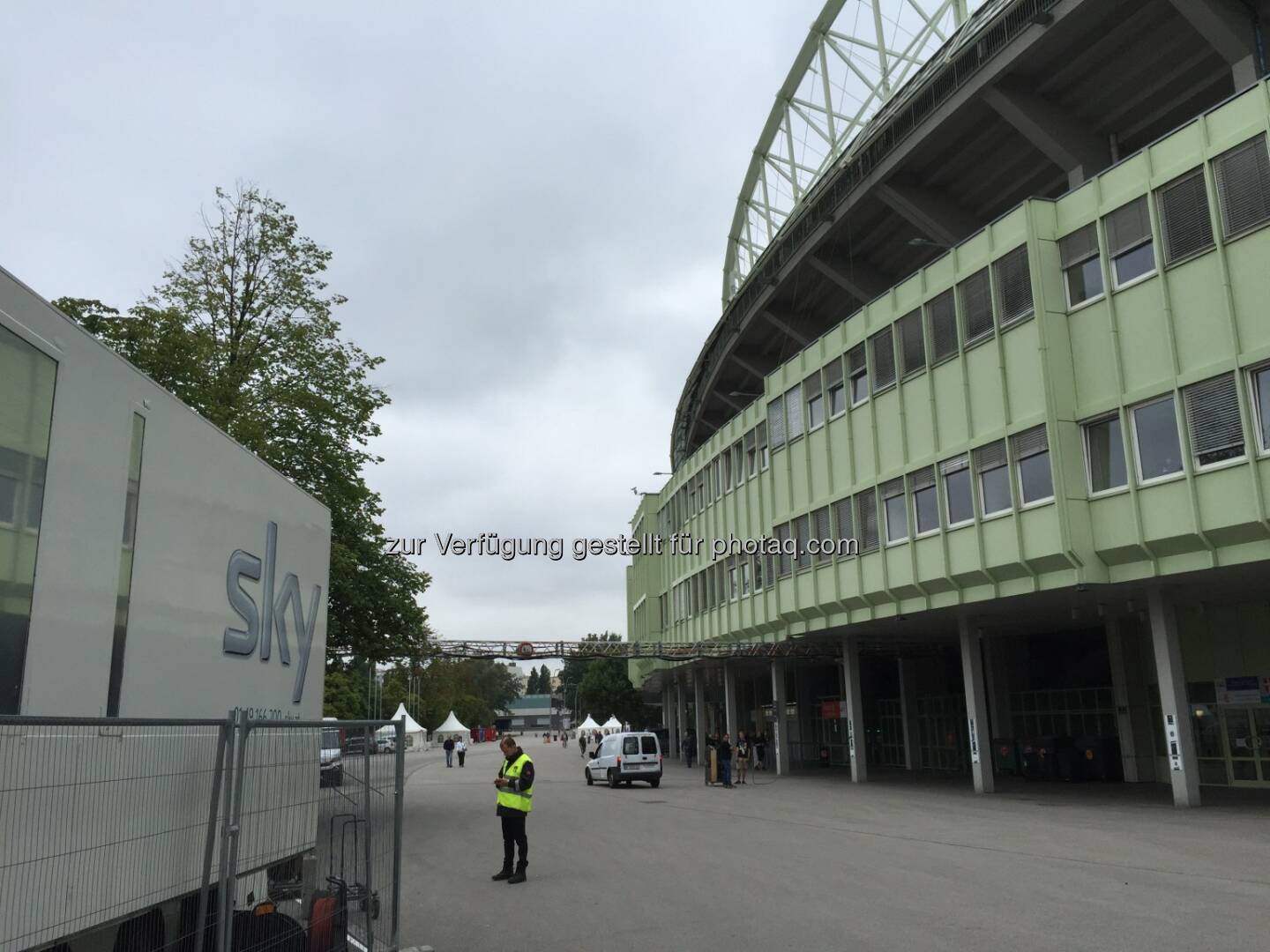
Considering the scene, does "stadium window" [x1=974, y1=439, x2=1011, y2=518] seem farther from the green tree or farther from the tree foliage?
the tree foliage

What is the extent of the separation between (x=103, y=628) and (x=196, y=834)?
1.17m

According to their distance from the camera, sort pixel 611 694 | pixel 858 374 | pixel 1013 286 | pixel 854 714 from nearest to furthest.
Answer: pixel 1013 286, pixel 858 374, pixel 854 714, pixel 611 694

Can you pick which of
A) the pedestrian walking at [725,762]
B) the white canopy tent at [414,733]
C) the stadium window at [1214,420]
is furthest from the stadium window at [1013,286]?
the white canopy tent at [414,733]

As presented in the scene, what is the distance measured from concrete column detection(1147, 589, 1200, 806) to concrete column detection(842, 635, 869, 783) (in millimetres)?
12301

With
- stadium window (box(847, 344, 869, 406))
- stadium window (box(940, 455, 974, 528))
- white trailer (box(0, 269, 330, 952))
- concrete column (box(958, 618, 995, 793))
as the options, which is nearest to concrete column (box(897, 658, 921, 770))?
concrete column (box(958, 618, 995, 793))

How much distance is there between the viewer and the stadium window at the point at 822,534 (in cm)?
3084

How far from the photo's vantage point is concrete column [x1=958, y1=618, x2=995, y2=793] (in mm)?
26375

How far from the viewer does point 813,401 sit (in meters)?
32.7

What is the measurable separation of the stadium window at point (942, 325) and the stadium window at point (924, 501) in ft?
9.67

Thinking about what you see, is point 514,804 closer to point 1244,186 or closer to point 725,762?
point 1244,186

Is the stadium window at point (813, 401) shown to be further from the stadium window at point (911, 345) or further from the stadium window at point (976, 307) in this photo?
the stadium window at point (976, 307)

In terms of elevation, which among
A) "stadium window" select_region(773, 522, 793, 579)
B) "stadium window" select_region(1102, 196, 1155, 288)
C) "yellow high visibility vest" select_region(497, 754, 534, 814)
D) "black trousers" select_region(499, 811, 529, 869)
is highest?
"stadium window" select_region(1102, 196, 1155, 288)

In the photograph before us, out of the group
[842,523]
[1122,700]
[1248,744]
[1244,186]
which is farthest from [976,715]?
[1244,186]

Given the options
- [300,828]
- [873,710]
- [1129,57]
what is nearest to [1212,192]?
[1129,57]
